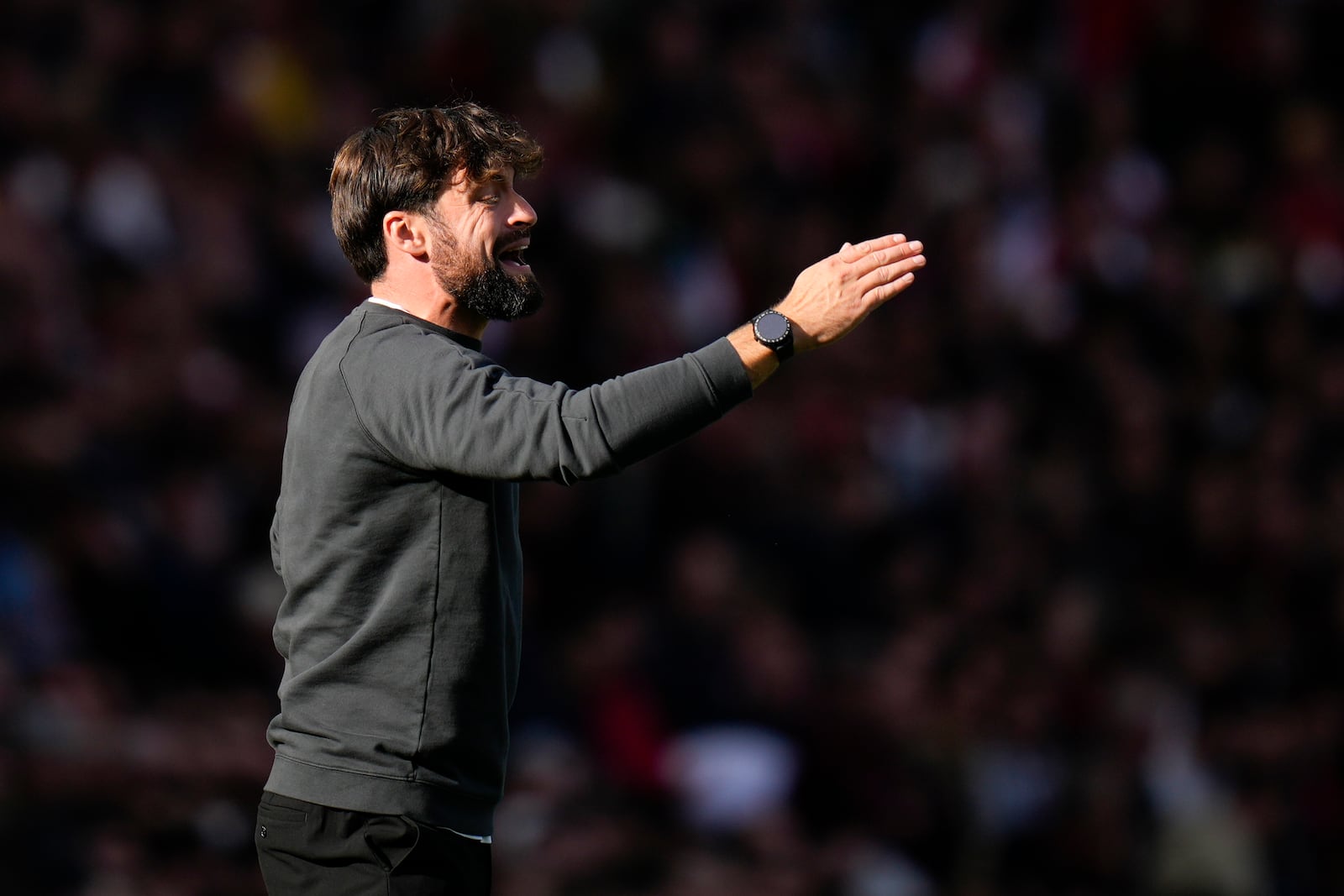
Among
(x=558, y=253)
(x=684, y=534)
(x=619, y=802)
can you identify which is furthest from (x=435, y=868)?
(x=558, y=253)

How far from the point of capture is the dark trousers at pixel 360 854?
2857mm

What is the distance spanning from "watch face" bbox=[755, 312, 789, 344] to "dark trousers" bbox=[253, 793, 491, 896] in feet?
3.17

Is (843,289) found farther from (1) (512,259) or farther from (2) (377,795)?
(2) (377,795)

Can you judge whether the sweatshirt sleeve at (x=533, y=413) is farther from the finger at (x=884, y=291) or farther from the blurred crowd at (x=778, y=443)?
Result: the blurred crowd at (x=778, y=443)

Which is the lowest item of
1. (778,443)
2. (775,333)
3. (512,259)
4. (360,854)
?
(360,854)

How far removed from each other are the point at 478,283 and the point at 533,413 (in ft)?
1.31

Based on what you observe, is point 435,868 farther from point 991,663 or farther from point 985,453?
point 985,453

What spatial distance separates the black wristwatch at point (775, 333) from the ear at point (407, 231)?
2.02 feet

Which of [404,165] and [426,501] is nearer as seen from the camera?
[426,501]

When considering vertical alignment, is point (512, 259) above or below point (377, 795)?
above

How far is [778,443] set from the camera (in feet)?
26.3

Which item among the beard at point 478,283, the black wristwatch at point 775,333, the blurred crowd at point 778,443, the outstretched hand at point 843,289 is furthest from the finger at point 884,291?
the blurred crowd at point 778,443

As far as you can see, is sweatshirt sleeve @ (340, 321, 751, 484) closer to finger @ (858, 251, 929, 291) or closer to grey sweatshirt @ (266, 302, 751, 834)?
grey sweatshirt @ (266, 302, 751, 834)

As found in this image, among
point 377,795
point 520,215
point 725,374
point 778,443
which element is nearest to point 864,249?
point 725,374
